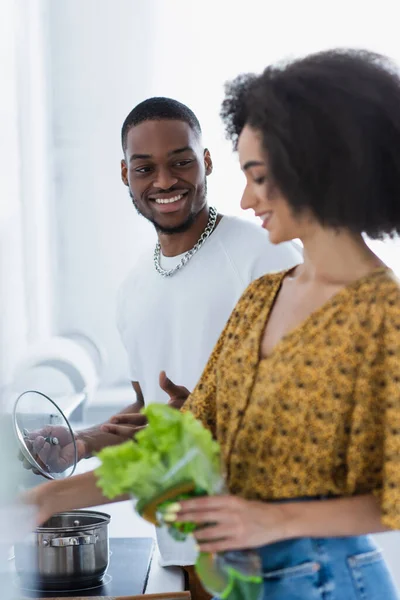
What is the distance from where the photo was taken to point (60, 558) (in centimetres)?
162

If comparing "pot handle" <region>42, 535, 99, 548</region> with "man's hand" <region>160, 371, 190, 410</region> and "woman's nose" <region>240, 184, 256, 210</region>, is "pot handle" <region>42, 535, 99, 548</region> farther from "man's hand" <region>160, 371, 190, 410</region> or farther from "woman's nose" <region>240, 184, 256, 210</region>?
"woman's nose" <region>240, 184, 256, 210</region>

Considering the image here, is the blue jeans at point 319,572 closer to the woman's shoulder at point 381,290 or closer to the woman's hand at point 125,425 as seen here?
the woman's shoulder at point 381,290

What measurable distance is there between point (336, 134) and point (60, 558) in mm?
978

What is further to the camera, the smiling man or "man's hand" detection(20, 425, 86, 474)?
the smiling man

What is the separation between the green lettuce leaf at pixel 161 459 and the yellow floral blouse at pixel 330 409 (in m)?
0.11

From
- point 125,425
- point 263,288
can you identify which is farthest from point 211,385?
point 125,425

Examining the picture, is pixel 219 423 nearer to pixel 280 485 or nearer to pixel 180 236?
pixel 280 485

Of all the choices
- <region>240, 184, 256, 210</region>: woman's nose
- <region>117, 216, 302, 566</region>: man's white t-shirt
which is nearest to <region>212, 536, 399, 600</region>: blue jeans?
<region>240, 184, 256, 210</region>: woman's nose

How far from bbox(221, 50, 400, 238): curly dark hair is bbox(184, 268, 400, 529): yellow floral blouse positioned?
0.29 feet

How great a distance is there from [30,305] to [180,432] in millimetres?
1877

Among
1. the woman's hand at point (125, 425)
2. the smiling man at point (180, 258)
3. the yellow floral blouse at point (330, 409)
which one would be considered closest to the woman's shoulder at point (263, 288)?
the yellow floral blouse at point (330, 409)

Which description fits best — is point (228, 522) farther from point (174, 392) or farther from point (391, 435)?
point (174, 392)

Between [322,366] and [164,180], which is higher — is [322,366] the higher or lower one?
the lower one

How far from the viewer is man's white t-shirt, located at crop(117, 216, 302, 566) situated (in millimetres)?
1844
